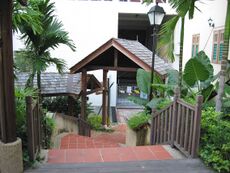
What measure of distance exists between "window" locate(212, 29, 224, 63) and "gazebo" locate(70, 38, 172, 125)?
5.49 feet

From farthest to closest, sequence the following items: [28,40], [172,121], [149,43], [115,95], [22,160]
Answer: [149,43]
[115,95]
[28,40]
[172,121]
[22,160]

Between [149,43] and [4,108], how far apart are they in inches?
884

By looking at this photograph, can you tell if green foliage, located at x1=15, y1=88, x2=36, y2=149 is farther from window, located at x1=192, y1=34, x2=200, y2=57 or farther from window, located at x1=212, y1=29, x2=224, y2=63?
window, located at x1=192, y1=34, x2=200, y2=57

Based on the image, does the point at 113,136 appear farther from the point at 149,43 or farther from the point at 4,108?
the point at 149,43

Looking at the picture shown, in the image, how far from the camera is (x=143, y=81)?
8.15m

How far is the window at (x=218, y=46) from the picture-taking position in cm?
934

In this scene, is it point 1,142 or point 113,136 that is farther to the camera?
point 113,136

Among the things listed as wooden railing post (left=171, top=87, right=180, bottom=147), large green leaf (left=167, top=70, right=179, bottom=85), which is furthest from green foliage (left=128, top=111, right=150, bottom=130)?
wooden railing post (left=171, top=87, right=180, bottom=147)

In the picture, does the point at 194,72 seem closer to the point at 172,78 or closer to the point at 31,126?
the point at 172,78

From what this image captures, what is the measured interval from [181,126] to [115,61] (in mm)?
5604

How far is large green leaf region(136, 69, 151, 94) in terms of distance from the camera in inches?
319

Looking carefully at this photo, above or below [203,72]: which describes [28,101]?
below

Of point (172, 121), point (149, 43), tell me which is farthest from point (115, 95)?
point (172, 121)

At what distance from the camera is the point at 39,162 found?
13.7 feet
